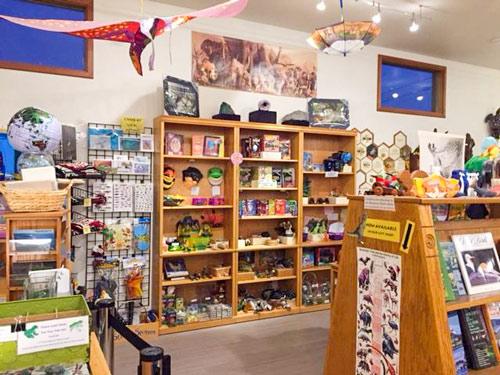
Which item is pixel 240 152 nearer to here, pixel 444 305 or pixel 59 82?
pixel 59 82

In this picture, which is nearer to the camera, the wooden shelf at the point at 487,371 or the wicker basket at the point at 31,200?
the wooden shelf at the point at 487,371

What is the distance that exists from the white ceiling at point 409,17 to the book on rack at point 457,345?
3.05 metres

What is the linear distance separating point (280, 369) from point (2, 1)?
3.71 meters

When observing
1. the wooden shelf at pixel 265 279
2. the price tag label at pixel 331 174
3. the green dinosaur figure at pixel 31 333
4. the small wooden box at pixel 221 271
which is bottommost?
the wooden shelf at pixel 265 279

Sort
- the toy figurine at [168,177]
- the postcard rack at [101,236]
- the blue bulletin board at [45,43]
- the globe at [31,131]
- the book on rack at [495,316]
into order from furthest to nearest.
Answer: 1. the toy figurine at [168,177]
2. the postcard rack at [101,236]
3. the blue bulletin board at [45,43]
4. the globe at [31,131]
5. the book on rack at [495,316]

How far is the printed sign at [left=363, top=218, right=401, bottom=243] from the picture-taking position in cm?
181

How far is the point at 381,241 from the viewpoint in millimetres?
1889

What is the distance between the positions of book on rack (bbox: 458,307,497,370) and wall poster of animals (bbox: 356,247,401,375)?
375 millimetres

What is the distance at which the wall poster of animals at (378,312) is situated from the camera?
1.80 meters

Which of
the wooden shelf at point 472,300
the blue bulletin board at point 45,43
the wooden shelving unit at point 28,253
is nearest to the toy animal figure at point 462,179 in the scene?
the wooden shelf at point 472,300

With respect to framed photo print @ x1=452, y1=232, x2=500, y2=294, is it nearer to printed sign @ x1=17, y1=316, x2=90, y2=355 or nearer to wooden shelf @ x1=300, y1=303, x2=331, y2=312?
printed sign @ x1=17, y1=316, x2=90, y2=355

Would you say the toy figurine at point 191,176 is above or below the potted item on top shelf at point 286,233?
above

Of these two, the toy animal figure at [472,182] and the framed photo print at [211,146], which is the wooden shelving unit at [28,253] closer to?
the framed photo print at [211,146]

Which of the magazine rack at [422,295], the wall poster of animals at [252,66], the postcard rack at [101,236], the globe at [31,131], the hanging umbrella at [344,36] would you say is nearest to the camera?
the magazine rack at [422,295]
